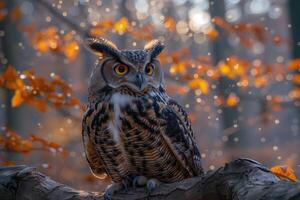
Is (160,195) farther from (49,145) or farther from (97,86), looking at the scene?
(49,145)

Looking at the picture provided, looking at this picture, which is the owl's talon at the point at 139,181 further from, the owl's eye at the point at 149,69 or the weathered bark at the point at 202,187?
the owl's eye at the point at 149,69

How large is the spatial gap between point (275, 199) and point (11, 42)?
18.1 ft

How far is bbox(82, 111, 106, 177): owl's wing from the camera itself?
2.87 meters

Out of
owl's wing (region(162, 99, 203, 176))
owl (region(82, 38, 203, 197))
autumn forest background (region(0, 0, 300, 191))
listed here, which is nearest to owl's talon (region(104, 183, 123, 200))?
owl (region(82, 38, 203, 197))

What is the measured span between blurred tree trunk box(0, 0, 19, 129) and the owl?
370cm

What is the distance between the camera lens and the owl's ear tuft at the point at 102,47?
293 centimetres

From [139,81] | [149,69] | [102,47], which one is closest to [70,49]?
[102,47]

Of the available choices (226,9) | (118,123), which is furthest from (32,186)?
(226,9)

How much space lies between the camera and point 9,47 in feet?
21.3

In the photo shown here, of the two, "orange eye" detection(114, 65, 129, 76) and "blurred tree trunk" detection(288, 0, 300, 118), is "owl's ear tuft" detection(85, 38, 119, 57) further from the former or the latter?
"blurred tree trunk" detection(288, 0, 300, 118)

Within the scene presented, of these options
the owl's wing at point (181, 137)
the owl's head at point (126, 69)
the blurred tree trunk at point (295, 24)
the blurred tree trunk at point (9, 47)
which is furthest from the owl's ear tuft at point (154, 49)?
the blurred tree trunk at point (9, 47)

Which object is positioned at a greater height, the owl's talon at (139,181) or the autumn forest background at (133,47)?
the autumn forest background at (133,47)

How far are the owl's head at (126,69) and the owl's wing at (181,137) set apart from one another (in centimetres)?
18

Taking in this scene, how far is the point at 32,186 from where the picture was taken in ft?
8.85
